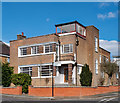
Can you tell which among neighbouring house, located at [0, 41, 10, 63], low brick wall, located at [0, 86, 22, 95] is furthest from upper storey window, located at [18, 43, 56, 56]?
low brick wall, located at [0, 86, 22, 95]

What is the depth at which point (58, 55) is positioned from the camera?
31234mm

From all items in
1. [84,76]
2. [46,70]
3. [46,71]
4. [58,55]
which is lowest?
[84,76]

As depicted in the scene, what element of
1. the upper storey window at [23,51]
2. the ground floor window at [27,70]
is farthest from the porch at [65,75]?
the upper storey window at [23,51]

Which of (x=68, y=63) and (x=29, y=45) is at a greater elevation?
(x=29, y=45)

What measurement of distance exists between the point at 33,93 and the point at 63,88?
3839 mm

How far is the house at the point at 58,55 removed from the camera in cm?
3021

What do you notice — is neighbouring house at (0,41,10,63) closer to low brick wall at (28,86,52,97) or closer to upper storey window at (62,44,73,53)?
upper storey window at (62,44,73,53)

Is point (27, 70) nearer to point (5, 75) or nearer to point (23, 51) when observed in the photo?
point (23, 51)

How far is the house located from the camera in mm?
30209

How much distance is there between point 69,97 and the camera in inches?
933

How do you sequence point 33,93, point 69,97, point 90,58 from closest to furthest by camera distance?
point 69,97
point 33,93
point 90,58

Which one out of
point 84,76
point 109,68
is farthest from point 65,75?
point 109,68

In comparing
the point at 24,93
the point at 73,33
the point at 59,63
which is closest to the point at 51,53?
the point at 59,63

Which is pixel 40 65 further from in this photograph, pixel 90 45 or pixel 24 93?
pixel 90 45
